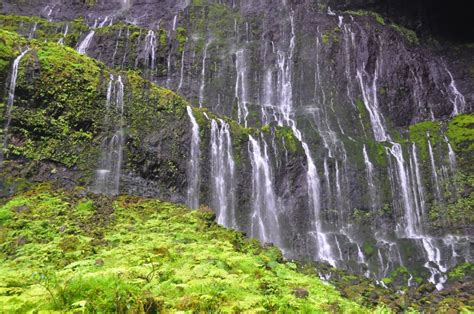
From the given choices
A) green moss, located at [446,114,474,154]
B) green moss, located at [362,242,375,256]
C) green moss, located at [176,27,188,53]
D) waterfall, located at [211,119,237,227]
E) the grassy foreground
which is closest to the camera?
the grassy foreground

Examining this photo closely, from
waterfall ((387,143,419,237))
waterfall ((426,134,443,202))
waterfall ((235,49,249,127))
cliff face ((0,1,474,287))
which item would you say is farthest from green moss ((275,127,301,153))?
waterfall ((426,134,443,202))

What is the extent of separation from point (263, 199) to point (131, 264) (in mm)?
15606

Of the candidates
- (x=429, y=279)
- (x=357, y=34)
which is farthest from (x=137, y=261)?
(x=357, y=34)

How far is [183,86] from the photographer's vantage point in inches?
1280

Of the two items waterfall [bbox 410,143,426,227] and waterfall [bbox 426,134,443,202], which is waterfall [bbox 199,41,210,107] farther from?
waterfall [bbox 426,134,443,202]

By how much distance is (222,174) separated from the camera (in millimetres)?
20734

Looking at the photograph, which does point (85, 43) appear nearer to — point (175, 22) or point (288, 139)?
point (175, 22)

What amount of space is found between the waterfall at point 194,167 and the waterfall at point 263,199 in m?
3.40

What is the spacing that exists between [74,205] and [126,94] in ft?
27.4

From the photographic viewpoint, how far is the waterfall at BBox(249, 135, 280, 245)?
2059cm

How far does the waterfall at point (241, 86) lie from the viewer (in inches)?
1182

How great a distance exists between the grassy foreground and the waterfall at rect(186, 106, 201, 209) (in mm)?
7058

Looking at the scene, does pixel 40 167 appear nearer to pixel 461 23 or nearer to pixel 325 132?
pixel 325 132

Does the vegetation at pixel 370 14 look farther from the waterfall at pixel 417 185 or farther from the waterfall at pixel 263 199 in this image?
the waterfall at pixel 263 199
